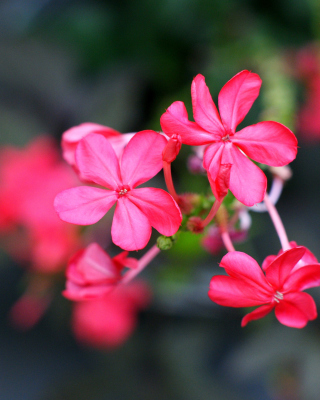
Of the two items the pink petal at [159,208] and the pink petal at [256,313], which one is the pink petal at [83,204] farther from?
the pink petal at [256,313]

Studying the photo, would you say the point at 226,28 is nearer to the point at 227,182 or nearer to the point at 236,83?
the point at 236,83

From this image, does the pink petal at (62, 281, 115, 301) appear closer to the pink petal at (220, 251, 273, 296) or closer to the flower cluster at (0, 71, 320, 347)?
the flower cluster at (0, 71, 320, 347)

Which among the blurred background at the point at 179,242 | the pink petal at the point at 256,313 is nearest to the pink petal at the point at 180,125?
the pink petal at the point at 256,313

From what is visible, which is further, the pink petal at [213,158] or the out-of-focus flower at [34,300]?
the out-of-focus flower at [34,300]

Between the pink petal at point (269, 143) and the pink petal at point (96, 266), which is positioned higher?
the pink petal at point (269, 143)

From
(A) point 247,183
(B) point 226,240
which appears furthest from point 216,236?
(A) point 247,183

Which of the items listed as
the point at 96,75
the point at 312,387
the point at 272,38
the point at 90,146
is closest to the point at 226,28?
the point at 272,38

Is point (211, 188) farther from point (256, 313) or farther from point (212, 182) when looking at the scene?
point (256, 313)
